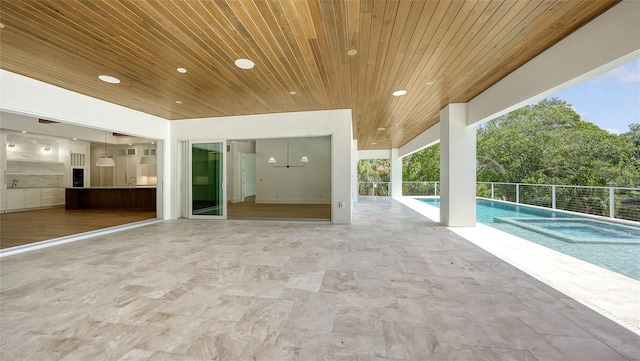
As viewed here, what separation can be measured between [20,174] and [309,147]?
1038cm

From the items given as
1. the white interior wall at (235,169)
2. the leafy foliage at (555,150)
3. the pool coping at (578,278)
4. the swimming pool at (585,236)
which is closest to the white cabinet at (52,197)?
the white interior wall at (235,169)

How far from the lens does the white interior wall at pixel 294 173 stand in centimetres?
1080

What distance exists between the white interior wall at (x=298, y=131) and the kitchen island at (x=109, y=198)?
10.5 ft

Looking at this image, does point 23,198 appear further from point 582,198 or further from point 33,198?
point 582,198

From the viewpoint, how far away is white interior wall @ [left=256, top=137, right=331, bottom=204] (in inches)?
425

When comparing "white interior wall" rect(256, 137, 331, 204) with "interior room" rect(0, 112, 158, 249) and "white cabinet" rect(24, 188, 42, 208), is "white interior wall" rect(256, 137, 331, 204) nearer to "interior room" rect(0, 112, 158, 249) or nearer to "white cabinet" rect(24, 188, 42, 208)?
"interior room" rect(0, 112, 158, 249)

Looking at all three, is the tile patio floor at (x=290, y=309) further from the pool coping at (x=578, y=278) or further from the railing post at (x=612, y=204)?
the railing post at (x=612, y=204)

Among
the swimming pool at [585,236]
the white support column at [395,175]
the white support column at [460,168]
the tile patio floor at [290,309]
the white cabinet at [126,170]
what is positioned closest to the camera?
the tile patio floor at [290,309]

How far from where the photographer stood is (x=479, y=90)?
173 inches

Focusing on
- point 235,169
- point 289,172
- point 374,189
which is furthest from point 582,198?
point 235,169

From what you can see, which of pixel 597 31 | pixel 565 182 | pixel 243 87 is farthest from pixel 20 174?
pixel 565 182

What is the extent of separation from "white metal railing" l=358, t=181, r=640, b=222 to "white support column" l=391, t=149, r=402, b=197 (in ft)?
13.2

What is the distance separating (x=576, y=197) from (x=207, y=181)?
10.7 meters

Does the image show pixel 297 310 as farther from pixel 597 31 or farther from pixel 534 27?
pixel 597 31
